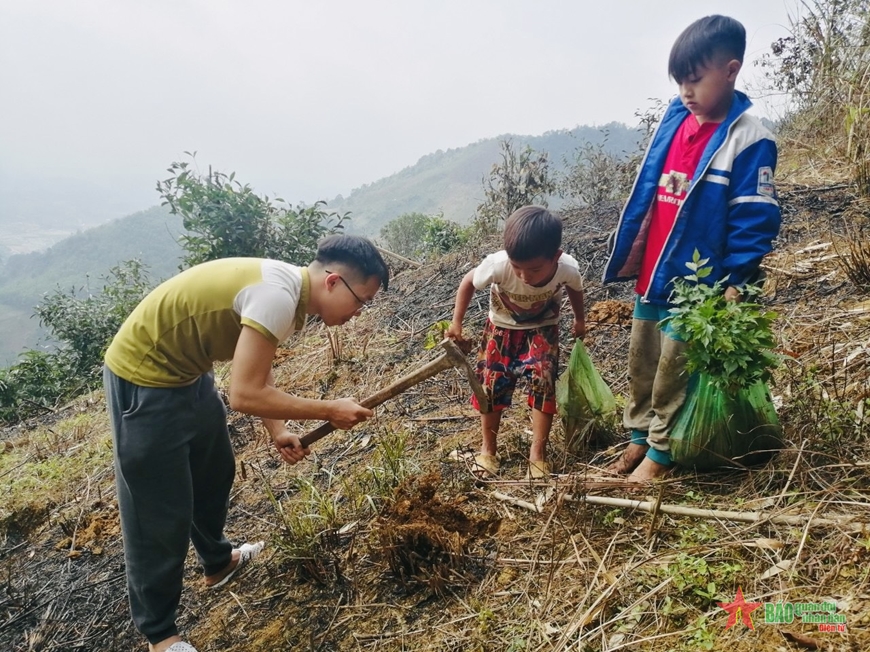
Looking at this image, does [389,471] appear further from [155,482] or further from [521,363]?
[155,482]

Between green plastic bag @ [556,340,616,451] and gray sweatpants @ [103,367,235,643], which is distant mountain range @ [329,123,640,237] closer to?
green plastic bag @ [556,340,616,451]

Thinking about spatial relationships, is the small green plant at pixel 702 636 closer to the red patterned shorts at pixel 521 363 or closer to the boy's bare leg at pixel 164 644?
the red patterned shorts at pixel 521 363

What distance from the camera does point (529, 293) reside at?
93.4 inches

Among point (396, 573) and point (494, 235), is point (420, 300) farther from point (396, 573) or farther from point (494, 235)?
point (396, 573)

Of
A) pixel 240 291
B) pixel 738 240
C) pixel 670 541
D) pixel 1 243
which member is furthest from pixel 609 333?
pixel 1 243

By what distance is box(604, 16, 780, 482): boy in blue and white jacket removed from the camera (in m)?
1.78

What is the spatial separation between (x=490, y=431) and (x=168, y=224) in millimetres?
65033

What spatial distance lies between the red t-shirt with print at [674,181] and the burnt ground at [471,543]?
0.76 meters

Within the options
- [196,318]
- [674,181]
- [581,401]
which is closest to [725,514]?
[581,401]

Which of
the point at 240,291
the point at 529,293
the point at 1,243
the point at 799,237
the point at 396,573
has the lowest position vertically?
the point at 396,573

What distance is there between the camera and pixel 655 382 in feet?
6.84

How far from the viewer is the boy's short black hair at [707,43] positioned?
1743 millimetres

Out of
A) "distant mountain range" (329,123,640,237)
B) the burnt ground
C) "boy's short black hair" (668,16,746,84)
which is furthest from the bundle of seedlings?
"distant mountain range" (329,123,640,237)

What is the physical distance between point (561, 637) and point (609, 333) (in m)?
2.66
